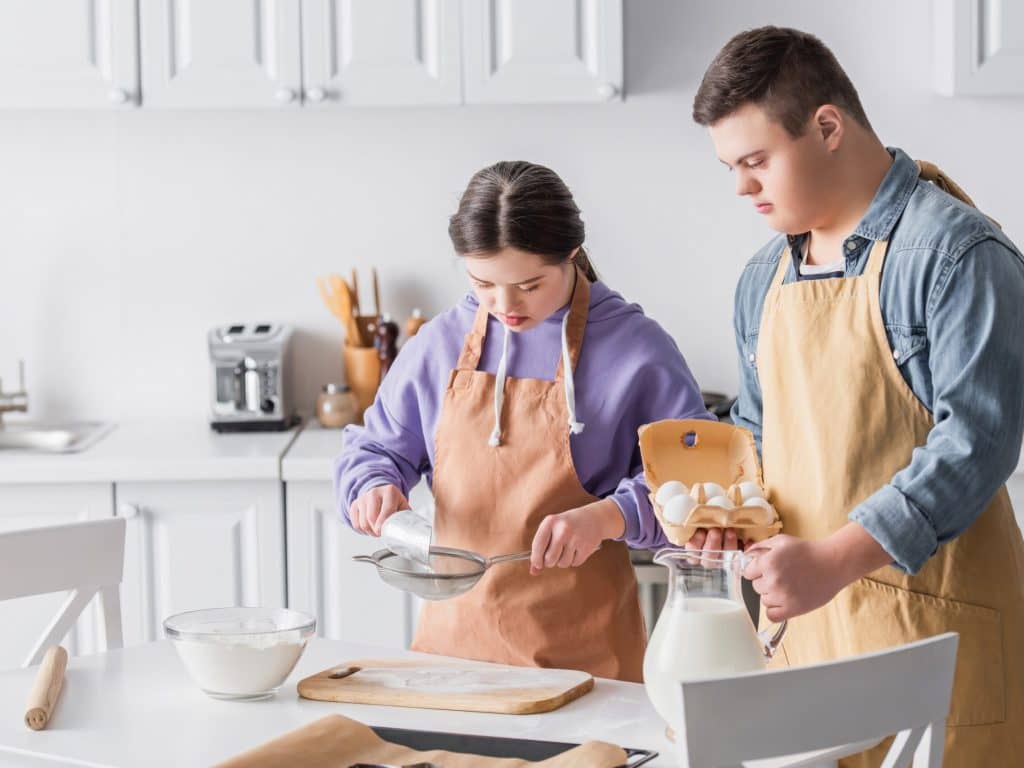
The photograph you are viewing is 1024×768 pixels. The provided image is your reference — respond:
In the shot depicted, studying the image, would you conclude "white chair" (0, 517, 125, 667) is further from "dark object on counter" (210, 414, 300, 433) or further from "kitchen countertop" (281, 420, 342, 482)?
"dark object on counter" (210, 414, 300, 433)

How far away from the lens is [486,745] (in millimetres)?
1307

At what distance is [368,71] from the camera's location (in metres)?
2.86

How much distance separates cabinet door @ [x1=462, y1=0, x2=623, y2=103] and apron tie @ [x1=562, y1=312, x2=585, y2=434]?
1128 mm

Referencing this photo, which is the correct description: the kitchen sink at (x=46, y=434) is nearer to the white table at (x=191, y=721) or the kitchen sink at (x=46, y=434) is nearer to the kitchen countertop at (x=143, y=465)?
the kitchen countertop at (x=143, y=465)

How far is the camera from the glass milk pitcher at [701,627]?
124cm

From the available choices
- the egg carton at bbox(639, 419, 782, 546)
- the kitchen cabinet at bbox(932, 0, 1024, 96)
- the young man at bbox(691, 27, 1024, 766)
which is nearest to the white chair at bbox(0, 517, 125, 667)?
the egg carton at bbox(639, 419, 782, 546)

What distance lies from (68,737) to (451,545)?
62 centimetres

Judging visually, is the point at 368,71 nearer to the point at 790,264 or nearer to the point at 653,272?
the point at 653,272

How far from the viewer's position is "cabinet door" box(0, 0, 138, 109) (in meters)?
2.86

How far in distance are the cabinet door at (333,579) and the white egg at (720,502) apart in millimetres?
1439

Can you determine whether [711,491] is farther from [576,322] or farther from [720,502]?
[576,322]

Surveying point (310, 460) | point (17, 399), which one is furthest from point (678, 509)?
point (17, 399)

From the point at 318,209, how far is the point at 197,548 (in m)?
0.92

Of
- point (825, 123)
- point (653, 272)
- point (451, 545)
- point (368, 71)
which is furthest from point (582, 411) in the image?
point (653, 272)
